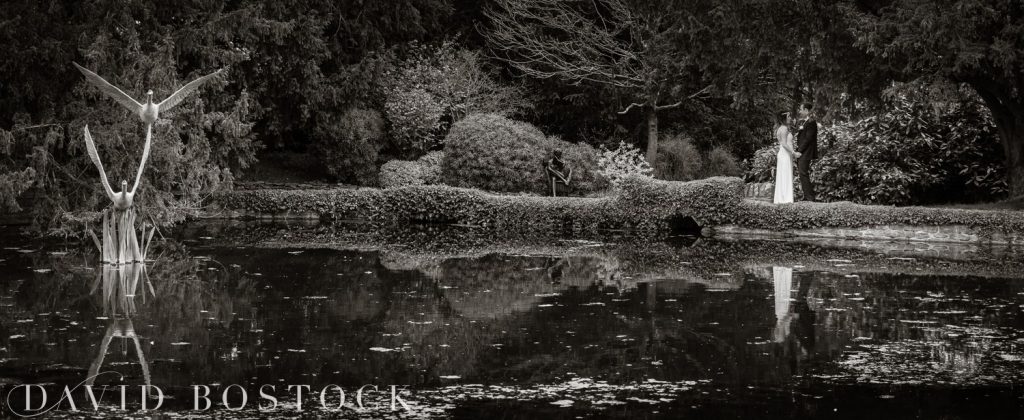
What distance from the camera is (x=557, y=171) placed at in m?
23.2

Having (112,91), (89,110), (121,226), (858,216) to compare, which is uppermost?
(89,110)

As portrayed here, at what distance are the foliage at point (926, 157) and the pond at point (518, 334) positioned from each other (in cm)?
572

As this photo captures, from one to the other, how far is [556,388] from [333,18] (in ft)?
70.9

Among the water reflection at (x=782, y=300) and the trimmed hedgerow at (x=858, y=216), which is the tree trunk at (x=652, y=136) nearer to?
the trimmed hedgerow at (x=858, y=216)

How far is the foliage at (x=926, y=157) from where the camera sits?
2089cm

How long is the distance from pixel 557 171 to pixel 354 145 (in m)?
5.89

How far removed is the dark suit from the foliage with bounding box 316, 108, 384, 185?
10617 mm

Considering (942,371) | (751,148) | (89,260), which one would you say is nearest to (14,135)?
(89,260)

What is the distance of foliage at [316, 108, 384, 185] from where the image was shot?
26.5 meters

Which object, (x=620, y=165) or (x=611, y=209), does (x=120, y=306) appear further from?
(x=620, y=165)

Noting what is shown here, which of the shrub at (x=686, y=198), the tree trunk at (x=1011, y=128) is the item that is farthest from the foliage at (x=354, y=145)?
the tree trunk at (x=1011, y=128)

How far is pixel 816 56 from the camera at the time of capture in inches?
725

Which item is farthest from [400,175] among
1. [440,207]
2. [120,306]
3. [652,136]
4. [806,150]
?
[120,306]

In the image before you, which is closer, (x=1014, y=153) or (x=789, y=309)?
(x=789, y=309)
